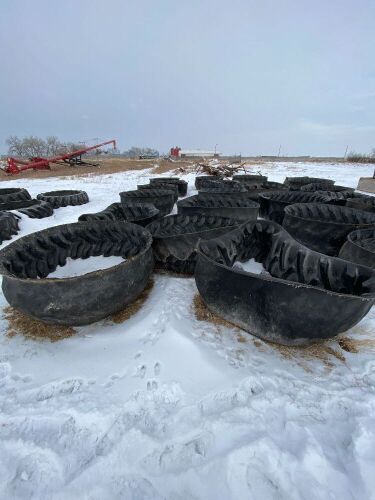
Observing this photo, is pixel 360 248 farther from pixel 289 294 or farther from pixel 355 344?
pixel 289 294

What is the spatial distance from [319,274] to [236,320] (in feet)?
3.16

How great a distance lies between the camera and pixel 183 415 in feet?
4.98

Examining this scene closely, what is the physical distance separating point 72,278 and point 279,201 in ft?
14.2

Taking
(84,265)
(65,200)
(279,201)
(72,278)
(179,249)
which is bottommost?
(84,265)

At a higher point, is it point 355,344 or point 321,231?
point 321,231

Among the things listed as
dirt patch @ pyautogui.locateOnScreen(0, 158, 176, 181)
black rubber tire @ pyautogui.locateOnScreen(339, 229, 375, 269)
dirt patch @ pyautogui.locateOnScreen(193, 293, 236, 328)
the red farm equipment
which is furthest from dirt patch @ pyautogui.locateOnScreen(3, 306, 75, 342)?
the red farm equipment

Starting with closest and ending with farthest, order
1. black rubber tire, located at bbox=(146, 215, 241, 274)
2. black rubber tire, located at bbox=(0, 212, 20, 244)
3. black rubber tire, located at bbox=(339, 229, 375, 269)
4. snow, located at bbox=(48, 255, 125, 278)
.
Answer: black rubber tire, located at bbox=(339, 229, 375, 269) < black rubber tire, located at bbox=(146, 215, 241, 274) < snow, located at bbox=(48, 255, 125, 278) < black rubber tire, located at bbox=(0, 212, 20, 244)

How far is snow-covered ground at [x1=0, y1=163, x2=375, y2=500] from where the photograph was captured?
4.04ft

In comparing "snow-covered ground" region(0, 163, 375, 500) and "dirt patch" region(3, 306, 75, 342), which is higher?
"dirt patch" region(3, 306, 75, 342)

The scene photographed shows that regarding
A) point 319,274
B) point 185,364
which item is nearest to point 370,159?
point 319,274

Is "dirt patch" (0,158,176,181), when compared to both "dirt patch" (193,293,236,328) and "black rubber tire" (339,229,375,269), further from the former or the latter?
"black rubber tire" (339,229,375,269)

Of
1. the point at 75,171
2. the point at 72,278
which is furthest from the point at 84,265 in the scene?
the point at 75,171

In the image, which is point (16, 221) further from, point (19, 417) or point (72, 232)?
point (19, 417)

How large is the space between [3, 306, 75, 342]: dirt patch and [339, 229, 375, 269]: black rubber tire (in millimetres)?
3025
